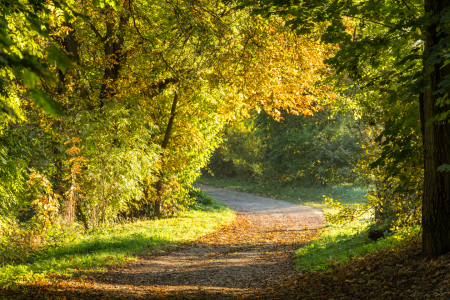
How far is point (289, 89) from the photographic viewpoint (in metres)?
13.8

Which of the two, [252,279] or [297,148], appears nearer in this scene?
[252,279]

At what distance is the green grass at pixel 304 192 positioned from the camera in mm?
23600

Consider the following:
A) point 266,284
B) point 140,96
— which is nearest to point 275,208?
point 140,96

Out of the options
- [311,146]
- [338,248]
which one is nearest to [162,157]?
[338,248]

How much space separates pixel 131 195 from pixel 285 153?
18735 millimetres

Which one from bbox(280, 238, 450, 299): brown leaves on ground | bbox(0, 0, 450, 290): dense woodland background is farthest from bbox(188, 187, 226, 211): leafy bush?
bbox(280, 238, 450, 299): brown leaves on ground

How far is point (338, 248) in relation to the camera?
9656mm

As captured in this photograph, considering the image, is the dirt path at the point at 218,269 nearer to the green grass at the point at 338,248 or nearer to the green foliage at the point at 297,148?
the green grass at the point at 338,248

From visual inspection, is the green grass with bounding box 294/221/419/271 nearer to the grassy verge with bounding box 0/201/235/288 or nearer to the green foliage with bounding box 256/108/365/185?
the grassy verge with bounding box 0/201/235/288

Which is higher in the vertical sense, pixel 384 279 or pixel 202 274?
pixel 384 279

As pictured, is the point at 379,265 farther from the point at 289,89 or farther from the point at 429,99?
the point at 289,89

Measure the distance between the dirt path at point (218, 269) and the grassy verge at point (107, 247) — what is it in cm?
49

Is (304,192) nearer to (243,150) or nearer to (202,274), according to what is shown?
(243,150)

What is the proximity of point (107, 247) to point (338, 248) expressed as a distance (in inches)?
238
